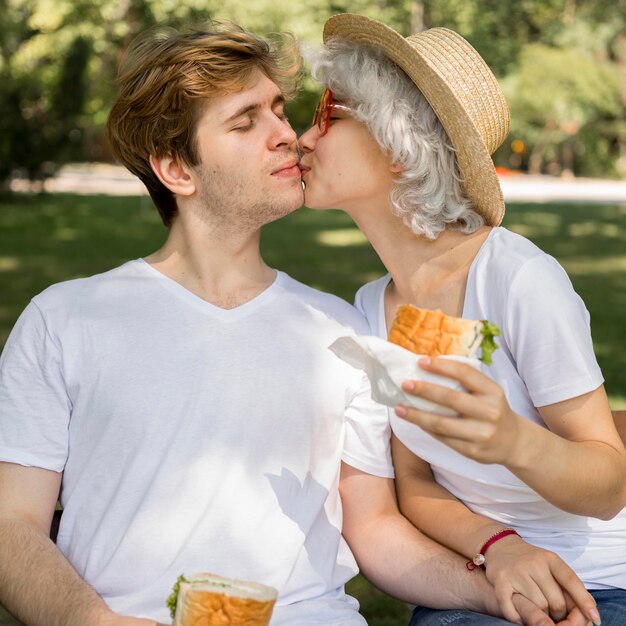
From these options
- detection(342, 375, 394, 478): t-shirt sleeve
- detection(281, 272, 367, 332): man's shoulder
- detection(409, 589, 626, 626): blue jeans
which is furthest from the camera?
detection(281, 272, 367, 332): man's shoulder

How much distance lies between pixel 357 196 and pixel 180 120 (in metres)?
0.62

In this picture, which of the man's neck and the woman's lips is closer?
the man's neck

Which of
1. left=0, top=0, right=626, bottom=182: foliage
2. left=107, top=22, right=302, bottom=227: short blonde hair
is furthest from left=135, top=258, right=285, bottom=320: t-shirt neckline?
left=0, top=0, right=626, bottom=182: foliage

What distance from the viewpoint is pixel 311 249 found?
1722cm

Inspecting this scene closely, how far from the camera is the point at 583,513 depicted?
106 inches

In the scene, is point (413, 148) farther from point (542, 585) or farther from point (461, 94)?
point (542, 585)

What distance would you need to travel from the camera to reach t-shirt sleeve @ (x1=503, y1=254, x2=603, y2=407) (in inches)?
107

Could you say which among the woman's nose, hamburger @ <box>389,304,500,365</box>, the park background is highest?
the woman's nose

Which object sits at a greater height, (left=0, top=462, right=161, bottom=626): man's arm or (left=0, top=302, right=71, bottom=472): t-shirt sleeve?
(left=0, top=302, right=71, bottom=472): t-shirt sleeve

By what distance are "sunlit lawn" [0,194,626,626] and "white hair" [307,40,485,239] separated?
2.29m

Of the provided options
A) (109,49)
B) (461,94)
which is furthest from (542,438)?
(109,49)

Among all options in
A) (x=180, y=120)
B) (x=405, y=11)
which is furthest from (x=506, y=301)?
(x=405, y=11)

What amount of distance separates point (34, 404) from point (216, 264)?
0.72m

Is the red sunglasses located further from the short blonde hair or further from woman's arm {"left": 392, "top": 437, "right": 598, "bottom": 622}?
woman's arm {"left": 392, "top": 437, "right": 598, "bottom": 622}
